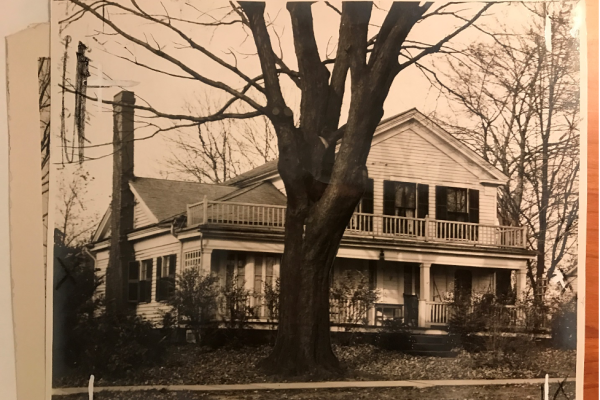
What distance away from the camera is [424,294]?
1965 mm

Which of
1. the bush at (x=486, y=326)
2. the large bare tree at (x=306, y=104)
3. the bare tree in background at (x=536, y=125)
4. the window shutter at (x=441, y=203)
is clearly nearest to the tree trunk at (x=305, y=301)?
the large bare tree at (x=306, y=104)

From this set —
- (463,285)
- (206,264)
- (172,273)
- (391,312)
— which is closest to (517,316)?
(463,285)

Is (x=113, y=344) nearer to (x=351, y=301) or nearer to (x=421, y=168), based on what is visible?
(x=351, y=301)

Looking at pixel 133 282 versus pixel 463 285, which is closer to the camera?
pixel 133 282

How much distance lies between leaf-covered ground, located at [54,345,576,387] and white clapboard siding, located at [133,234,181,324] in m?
0.13

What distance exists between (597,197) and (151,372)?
1.64 meters

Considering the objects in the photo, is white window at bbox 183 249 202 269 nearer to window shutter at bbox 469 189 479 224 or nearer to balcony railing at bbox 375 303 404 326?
balcony railing at bbox 375 303 404 326

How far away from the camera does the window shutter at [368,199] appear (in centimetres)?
196

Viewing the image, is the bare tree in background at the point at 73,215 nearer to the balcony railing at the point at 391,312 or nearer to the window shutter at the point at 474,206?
the balcony railing at the point at 391,312

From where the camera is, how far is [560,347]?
6.67 ft

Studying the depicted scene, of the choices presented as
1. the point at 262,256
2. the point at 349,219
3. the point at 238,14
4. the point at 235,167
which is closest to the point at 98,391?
the point at 262,256

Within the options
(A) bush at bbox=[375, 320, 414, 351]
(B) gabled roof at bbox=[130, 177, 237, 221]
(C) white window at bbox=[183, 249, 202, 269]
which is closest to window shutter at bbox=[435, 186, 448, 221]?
(A) bush at bbox=[375, 320, 414, 351]

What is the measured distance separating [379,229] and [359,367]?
468 mm

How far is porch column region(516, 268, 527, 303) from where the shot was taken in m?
2.03
